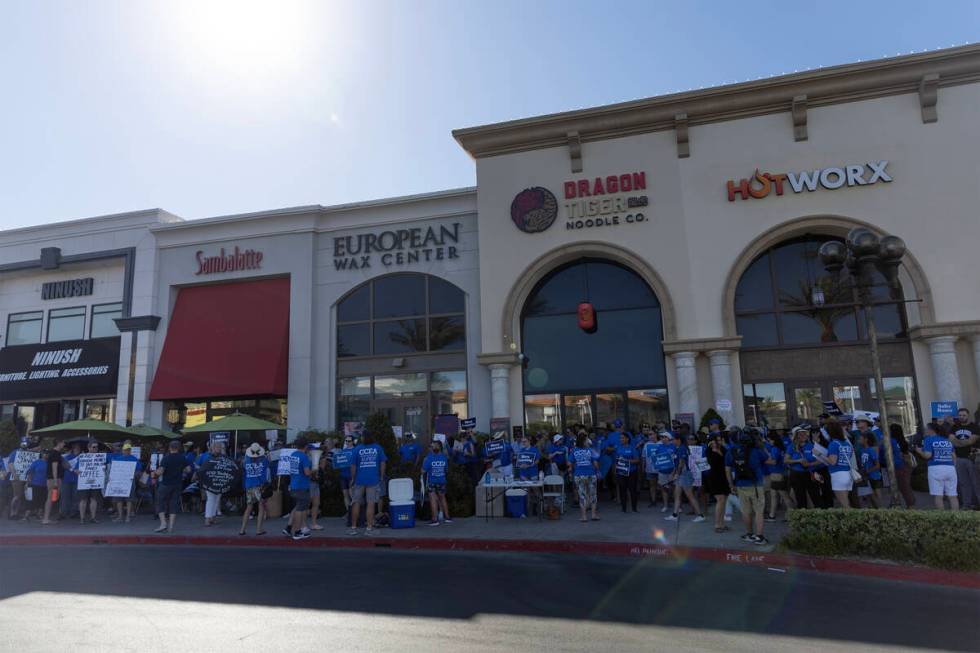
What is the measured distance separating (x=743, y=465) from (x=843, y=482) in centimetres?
196

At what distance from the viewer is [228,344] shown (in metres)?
21.3

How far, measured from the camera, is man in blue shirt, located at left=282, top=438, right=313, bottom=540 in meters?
11.8

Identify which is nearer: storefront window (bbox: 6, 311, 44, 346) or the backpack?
the backpack

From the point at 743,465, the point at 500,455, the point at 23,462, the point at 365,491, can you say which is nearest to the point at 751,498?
the point at 743,465

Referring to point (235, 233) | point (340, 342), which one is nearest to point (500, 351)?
point (340, 342)

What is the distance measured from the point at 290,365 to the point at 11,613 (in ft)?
45.0

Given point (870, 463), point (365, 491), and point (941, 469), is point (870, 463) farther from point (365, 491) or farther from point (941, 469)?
point (365, 491)

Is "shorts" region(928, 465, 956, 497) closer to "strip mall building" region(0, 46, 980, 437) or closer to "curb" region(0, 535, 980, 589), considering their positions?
"curb" region(0, 535, 980, 589)

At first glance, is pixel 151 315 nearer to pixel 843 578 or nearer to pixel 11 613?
pixel 11 613

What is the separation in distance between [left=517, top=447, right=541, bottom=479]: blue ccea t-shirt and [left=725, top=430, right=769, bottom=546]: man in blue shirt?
4509 millimetres

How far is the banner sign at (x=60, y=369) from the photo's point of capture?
22688 mm

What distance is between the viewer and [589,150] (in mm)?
19016

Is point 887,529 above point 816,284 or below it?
below

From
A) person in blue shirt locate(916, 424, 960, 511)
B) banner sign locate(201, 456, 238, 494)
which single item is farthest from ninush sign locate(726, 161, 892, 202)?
banner sign locate(201, 456, 238, 494)
